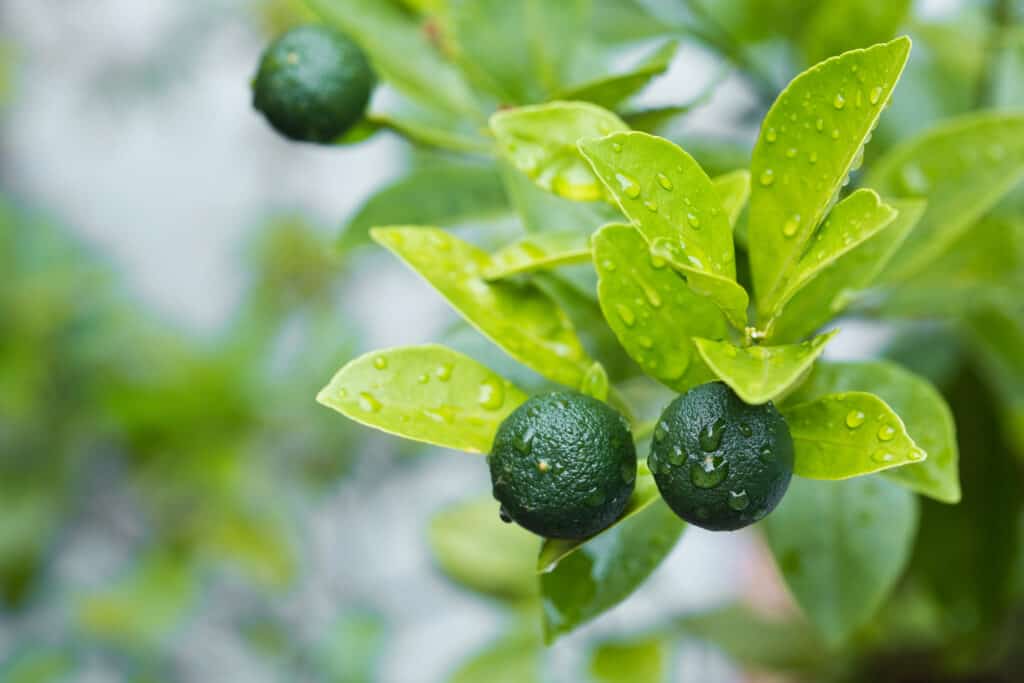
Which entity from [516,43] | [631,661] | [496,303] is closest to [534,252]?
[496,303]

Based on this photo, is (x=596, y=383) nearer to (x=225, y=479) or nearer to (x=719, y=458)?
(x=719, y=458)

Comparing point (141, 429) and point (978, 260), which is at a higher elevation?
point (978, 260)

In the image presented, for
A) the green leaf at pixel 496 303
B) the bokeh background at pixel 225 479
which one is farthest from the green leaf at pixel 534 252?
the bokeh background at pixel 225 479

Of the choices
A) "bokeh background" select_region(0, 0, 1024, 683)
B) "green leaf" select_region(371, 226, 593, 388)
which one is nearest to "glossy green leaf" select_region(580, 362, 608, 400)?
"green leaf" select_region(371, 226, 593, 388)

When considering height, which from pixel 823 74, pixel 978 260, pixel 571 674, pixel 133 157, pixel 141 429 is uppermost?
pixel 823 74

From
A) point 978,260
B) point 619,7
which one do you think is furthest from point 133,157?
point 978,260

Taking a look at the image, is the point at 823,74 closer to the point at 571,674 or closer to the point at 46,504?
the point at 571,674

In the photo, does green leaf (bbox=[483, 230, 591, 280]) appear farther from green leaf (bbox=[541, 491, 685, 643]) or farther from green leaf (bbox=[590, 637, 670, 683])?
green leaf (bbox=[590, 637, 670, 683])
